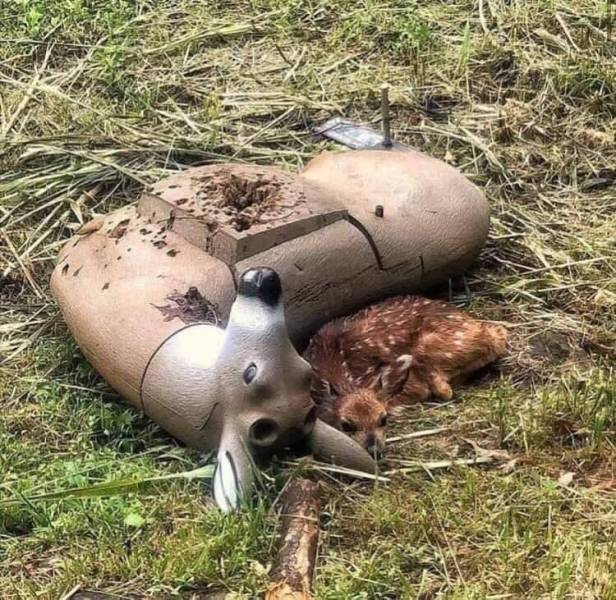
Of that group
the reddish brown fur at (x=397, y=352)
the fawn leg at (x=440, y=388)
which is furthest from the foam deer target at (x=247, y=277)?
the fawn leg at (x=440, y=388)

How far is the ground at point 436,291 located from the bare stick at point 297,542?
0.04m

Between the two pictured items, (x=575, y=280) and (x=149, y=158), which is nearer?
(x=575, y=280)

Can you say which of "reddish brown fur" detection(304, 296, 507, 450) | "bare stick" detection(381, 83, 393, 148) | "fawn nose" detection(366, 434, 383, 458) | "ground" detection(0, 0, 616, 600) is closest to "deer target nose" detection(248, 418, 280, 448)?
"ground" detection(0, 0, 616, 600)

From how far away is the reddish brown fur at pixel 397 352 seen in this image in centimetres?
470

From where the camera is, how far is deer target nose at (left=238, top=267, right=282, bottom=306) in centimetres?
397

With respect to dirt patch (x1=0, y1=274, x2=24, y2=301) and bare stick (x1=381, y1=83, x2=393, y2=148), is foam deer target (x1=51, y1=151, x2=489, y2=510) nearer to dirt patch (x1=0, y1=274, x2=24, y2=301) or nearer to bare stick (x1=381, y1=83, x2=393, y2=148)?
bare stick (x1=381, y1=83, x2=393, y2=148)

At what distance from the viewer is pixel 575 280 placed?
5418 mm

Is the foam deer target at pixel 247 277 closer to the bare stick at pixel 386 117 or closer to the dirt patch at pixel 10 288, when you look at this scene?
the bare stick at pixel 386 117

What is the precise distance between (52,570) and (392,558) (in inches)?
39.2

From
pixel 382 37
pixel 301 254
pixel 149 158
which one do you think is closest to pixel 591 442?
pixel 301 254

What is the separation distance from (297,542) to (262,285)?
78 centimetres

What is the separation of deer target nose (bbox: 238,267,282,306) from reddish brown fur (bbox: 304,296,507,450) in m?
0.71

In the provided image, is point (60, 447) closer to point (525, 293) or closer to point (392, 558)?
point (392, 558)

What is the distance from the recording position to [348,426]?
4445mm
